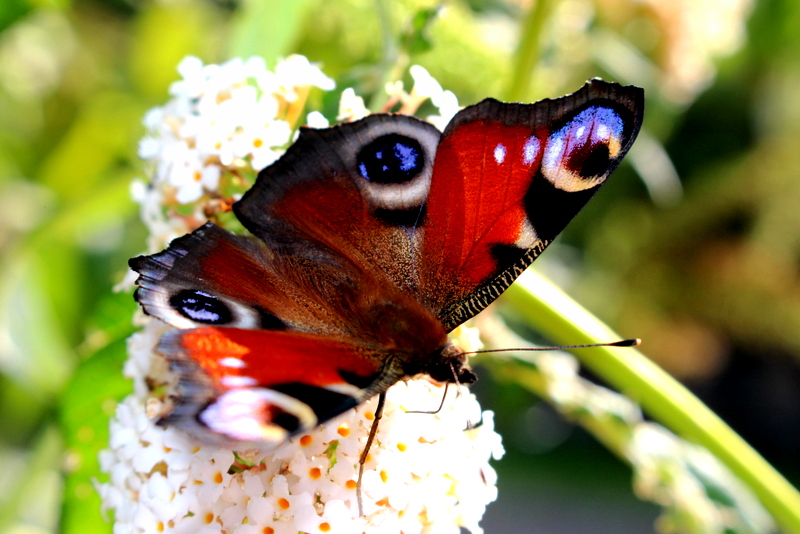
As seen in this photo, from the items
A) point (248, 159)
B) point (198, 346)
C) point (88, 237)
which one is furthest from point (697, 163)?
point (198, 346)

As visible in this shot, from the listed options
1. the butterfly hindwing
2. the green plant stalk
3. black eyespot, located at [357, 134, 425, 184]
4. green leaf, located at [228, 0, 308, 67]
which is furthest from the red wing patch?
green leaf, located at [228, 0, 308, 67]

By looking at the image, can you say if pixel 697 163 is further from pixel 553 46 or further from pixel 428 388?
pixel 428 388

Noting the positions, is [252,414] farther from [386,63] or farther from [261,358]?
[386,63]

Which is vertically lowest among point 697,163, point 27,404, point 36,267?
point 27,404

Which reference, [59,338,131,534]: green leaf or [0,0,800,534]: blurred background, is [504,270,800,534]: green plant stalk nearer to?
[0,0,800,534]: blurred background

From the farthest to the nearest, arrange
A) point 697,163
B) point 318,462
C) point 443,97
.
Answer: point 697,163 → point 443,97 → point 318,462

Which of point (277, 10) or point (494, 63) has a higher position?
point (494, 63)
